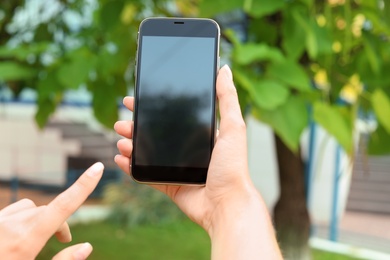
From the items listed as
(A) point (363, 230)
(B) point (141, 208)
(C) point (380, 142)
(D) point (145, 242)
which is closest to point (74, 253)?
(C) point (380, 142)

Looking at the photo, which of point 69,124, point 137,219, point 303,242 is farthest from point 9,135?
point 303,242

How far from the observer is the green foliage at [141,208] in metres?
5.26

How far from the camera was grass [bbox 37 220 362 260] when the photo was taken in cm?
422

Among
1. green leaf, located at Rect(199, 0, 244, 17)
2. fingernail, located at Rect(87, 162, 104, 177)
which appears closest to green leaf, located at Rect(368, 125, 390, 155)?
green leaf, located at Rect(199, 0, 244, 17)

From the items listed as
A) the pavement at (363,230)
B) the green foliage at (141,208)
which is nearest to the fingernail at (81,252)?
the pavement at (363,230)

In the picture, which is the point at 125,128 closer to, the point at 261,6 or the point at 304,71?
the point at 261,6

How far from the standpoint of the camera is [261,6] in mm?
1149

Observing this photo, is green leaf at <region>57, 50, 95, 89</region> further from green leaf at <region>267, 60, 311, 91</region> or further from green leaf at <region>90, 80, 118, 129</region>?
green leaf at <region>267, 60, 311, 91</region>

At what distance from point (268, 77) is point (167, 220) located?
4192 mm

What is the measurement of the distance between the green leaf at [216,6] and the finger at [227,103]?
0.38 meters

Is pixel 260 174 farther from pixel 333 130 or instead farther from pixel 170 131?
pixel 170 131

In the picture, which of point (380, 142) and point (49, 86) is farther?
point (380, 142)

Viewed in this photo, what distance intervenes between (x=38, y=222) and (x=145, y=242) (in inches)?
165

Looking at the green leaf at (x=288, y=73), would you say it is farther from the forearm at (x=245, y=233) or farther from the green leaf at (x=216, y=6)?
the forearm at (x=245, y=233)
